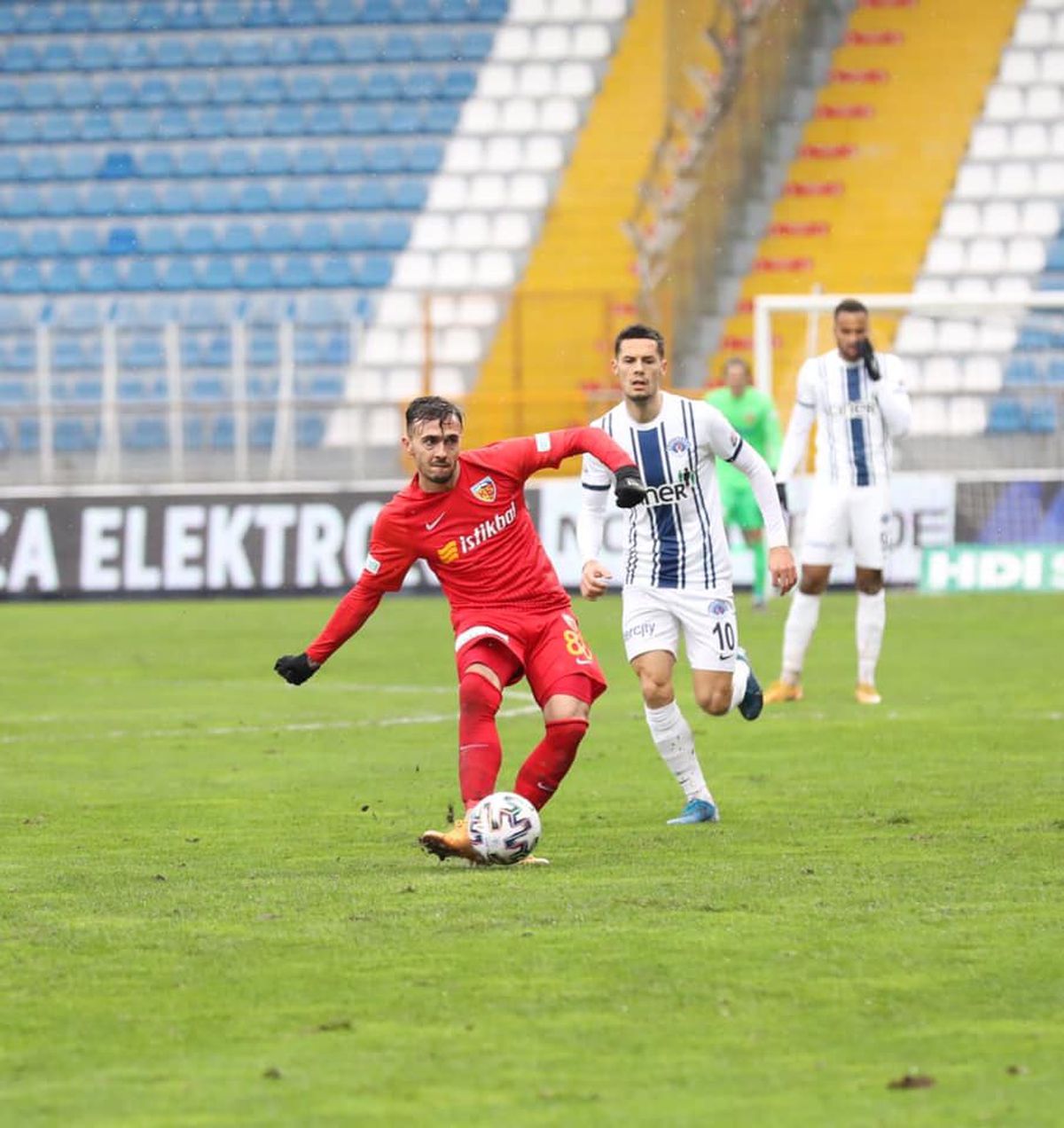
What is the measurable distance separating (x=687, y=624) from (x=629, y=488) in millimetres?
1663

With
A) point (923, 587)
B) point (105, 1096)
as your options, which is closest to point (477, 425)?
point (923, 587)

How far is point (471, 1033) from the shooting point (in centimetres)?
507

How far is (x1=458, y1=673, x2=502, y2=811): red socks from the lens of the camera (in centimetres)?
771

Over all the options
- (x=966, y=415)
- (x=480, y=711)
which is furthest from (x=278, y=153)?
(x=480, y=711)

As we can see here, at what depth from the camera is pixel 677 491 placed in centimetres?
903

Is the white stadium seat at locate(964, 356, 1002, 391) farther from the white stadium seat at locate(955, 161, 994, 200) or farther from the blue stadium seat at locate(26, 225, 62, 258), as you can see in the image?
Answer: the blue stadium seat at locate(26, 225, 62, 258)

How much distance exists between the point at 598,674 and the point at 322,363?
1643cm

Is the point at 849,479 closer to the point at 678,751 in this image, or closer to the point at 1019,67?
the point at 678,751

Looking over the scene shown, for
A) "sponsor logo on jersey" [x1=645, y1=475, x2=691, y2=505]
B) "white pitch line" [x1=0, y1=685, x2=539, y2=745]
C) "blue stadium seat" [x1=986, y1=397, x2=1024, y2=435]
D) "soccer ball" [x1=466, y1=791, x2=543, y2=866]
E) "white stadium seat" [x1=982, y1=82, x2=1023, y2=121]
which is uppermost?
"white stadium seat" [x1=982, y1=82, x2=1023, y2=121]

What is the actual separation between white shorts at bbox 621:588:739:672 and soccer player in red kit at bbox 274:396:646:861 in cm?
94

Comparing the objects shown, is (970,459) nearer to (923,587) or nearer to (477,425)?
(923,587)

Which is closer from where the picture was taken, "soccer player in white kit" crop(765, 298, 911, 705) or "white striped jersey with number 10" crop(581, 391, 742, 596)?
"white striped jersey with number 10" crop(581, 391, 742, 596)

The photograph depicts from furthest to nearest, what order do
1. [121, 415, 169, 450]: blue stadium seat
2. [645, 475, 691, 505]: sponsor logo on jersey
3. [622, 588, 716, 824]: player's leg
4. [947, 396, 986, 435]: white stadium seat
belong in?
[121, 415, 169, 450]: blue stadium seat, [947, 396, 986, 435]: white stadium seat, [645, 475, 691, 505]: sponsor logo on jersey, [622, 588, 716, 824]: player's leg

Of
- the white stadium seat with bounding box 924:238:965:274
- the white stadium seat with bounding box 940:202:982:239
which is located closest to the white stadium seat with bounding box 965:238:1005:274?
the white stadium seat with bounding box 924:238:965:274
